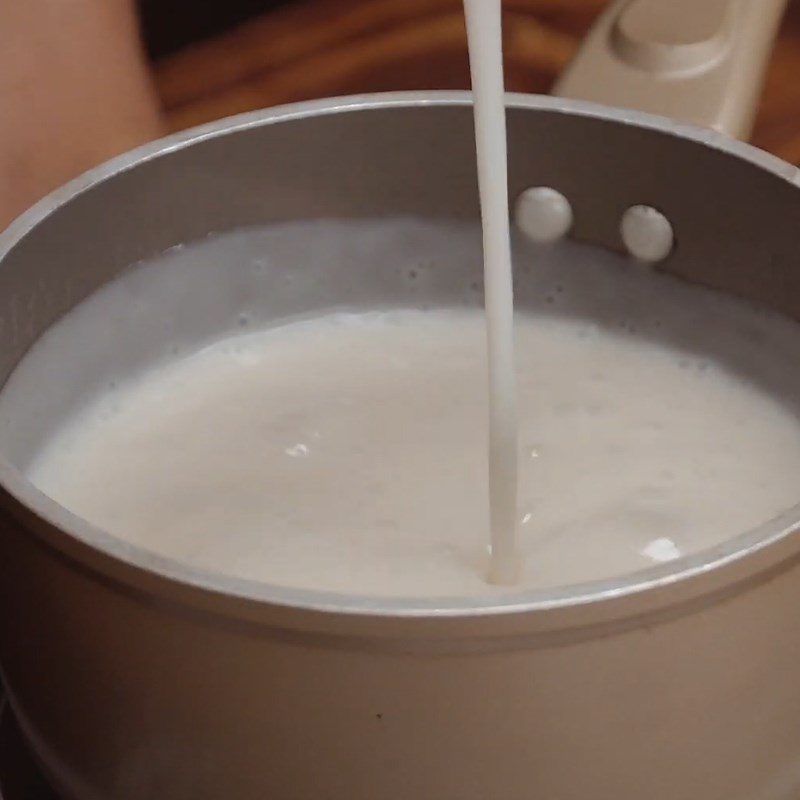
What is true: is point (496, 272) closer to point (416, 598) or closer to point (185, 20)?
point (416, 598)

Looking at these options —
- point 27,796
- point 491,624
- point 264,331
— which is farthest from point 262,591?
point 264,331

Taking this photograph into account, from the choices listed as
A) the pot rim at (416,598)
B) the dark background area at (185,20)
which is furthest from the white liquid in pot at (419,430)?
the dark background area at (185,20)

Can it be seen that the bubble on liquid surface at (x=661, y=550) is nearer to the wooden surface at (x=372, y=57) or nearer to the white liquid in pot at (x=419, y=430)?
the white liquid in pot at (x=419, y=430)

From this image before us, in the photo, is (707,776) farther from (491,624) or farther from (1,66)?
(1,66)

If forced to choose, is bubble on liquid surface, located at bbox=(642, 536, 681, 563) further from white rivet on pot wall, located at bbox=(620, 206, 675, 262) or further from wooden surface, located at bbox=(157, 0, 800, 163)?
wooden surface, located at bbox=(157, 0, 800, 163)

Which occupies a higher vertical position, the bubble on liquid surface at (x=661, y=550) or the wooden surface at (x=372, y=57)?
the wooden surface at (x=372, y=57)

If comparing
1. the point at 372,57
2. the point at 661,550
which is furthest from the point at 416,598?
the point at 372,57

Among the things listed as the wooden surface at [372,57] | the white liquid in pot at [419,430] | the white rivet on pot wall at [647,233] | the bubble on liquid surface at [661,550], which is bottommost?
the bubble on liquid surface at [661,550]

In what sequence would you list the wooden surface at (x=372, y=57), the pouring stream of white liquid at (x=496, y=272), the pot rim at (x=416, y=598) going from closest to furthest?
the pot rim at (x=416, y=598) < the pouring stream of white liquid at (x=496, y=272) < the wooden surface at (x=372, y=57)
